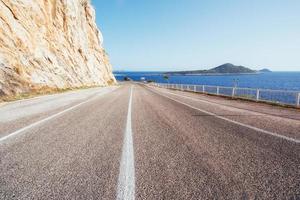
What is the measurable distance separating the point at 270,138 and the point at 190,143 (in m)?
2.08

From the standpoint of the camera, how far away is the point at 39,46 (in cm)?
3027

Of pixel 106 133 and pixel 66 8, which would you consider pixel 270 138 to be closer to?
pixel 106 133

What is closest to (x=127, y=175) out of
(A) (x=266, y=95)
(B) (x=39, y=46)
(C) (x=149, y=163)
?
(C) (x=149, y=163)

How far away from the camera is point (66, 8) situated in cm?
4428

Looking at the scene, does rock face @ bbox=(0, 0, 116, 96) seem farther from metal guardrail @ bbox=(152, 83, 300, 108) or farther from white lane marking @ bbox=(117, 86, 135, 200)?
metal guardrail @ bbox=(152, 83, 300, 108)

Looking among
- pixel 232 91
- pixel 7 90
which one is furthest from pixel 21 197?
pixel 232 91

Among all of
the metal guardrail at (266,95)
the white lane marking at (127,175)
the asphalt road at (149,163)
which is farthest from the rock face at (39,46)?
the metal guardrail at (266,95)

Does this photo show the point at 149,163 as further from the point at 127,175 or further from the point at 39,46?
the point at 39,46

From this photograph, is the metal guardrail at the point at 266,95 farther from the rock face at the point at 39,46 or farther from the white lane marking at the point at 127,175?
the rock face at the point at 39,46

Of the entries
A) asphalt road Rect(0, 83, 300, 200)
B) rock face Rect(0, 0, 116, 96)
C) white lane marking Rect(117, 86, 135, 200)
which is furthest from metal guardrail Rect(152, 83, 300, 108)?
rock face Rect(0, 0, 116, 96)

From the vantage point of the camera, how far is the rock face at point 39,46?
22.1 m

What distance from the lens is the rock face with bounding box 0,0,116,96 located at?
72.4ft

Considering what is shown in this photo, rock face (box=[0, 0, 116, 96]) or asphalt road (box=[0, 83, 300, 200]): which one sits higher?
rock face (box=[0, 0, 116, 96])

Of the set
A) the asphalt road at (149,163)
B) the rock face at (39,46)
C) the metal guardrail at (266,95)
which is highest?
the rock face at (39,46)
